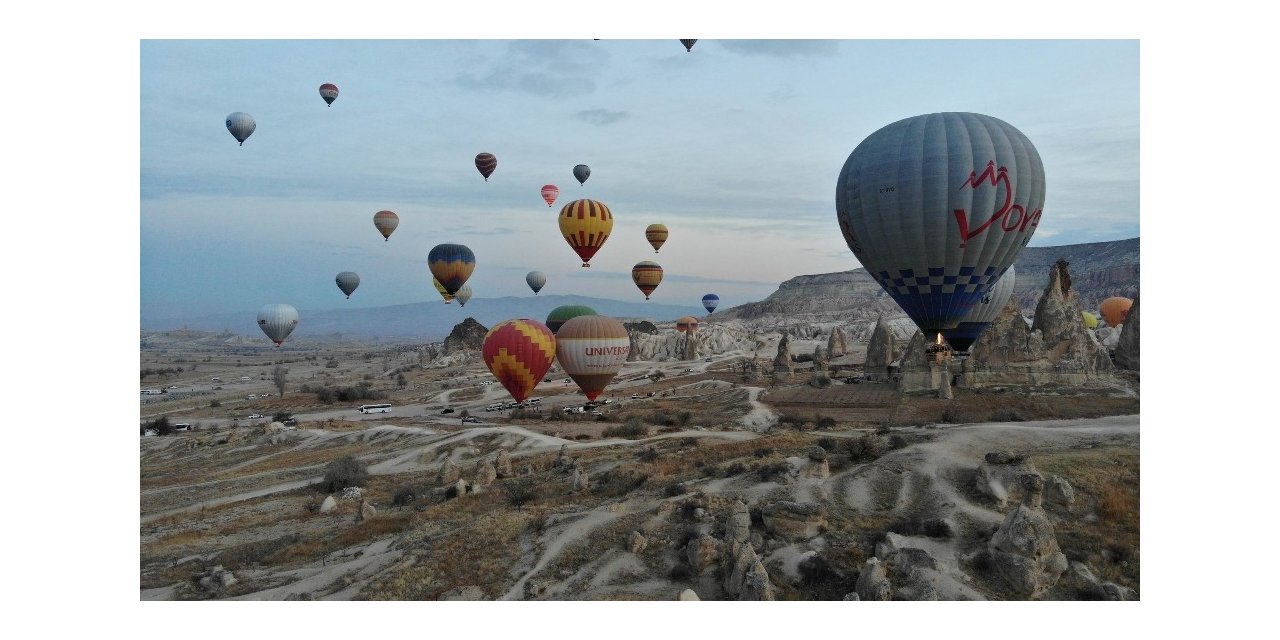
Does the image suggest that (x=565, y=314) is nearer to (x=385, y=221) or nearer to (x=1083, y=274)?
(x=385, y=221)

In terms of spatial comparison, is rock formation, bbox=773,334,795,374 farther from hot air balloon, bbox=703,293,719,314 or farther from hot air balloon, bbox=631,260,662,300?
hot air balloon, bbox=703,293,719,314

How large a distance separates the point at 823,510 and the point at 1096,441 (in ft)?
41.2

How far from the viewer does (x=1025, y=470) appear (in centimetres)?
1870

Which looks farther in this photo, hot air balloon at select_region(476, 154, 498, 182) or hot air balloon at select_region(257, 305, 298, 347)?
hot air balloon at select_region(257, 305, 298, 347)

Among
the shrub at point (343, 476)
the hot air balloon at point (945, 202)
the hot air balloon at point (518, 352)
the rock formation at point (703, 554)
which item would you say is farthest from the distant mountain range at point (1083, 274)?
the rock formation at point (703, 554)

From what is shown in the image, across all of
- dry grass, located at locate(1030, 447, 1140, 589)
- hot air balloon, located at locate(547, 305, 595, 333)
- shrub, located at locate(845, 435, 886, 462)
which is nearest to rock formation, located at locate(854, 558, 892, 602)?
dry grass, located at locate(1030, 447, 1140, 589)

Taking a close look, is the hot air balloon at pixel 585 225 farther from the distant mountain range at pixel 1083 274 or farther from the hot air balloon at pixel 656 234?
the distant mountain range at pixel 1083 274

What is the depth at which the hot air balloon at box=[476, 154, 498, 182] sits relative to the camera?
68312 mm

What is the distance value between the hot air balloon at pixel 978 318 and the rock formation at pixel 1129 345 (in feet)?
25.3

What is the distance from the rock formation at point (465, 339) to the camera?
112m

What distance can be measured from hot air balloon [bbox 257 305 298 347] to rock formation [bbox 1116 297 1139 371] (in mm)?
83613

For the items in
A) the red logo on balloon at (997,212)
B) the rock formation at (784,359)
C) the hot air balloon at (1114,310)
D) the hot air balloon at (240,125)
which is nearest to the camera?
the red logo on balloon at (997,212)

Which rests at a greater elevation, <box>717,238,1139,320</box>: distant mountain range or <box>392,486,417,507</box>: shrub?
<box>717,238,1139,320</box>: distant mountain range

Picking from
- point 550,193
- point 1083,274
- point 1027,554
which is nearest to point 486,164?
point 550,193
